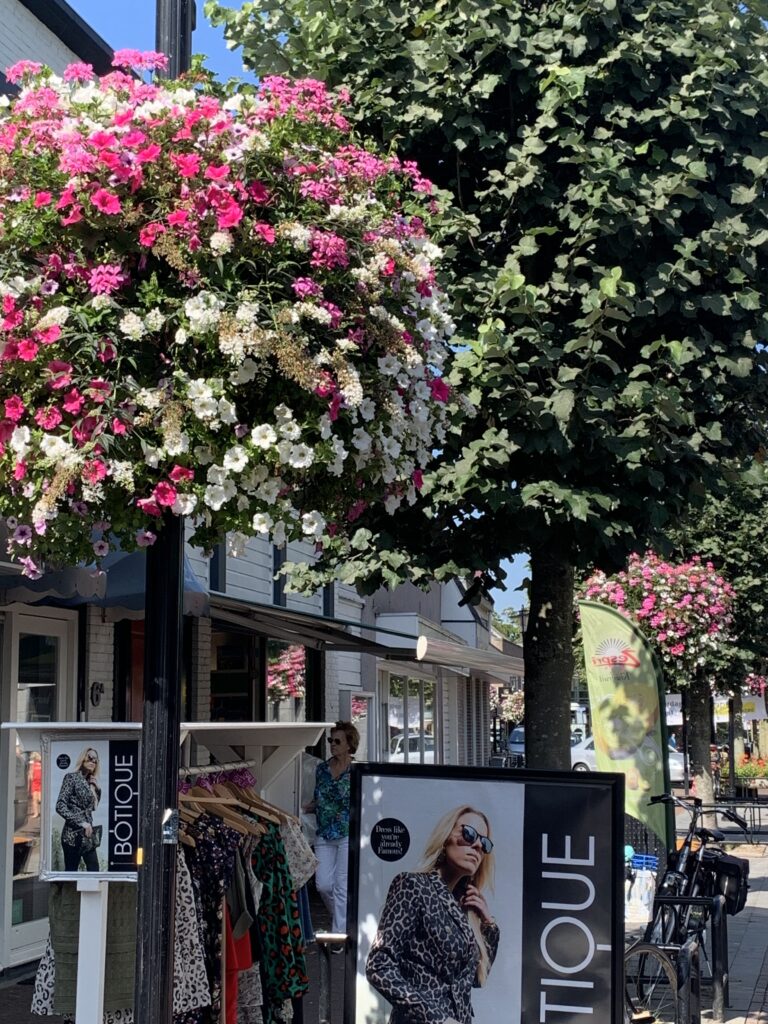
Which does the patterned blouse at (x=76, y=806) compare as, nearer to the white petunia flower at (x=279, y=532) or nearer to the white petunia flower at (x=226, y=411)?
the white petunia flower at (x=279, y=532)

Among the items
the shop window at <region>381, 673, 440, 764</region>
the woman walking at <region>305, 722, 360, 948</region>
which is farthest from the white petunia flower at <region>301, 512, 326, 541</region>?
the shop window at <region>381, 673, 440, 764</region>

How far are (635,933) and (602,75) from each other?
762 centimetres

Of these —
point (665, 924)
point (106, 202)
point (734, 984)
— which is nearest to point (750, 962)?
point (734, 984)

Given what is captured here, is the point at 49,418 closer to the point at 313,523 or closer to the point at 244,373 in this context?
the point at 244,373

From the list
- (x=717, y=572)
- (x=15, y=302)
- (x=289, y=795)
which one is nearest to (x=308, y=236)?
(x=15, y=302)

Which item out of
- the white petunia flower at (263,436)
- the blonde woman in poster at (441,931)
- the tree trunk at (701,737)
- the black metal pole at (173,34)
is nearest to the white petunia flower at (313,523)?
the white petunia flower at (263,436)

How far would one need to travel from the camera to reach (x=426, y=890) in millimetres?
4820

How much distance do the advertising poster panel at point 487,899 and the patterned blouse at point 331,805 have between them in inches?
157

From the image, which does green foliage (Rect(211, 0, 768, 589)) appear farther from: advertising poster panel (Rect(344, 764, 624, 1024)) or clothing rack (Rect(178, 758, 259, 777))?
advertising poster panel (Rect(344, 764, 624, 1024))

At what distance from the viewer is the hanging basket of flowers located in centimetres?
329

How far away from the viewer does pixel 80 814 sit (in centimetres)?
448

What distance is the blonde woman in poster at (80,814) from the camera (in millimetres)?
4453

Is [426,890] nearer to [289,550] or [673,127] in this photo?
[673,127]

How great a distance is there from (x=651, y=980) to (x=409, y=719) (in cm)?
Result: 1598
